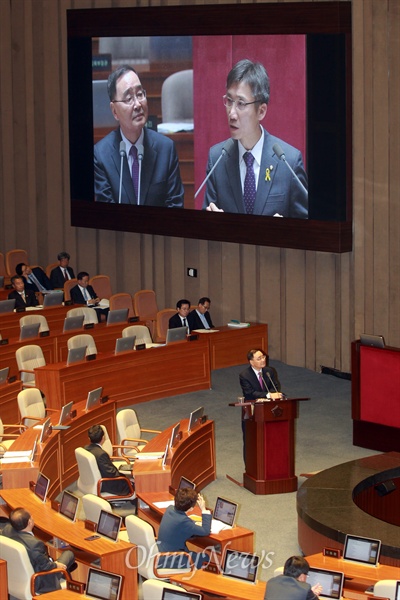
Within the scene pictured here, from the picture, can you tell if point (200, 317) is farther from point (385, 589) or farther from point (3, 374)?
point (385, 589)

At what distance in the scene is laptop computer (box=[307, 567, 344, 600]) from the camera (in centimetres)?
769

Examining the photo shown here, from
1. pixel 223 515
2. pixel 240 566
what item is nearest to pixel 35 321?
pixel 223 515

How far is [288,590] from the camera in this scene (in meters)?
7.36

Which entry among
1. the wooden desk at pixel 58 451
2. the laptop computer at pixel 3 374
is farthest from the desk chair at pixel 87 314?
the wooden desk at pixel 58 451

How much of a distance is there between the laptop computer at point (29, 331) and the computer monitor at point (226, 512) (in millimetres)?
6635

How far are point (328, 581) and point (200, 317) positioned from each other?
9079 millimetres

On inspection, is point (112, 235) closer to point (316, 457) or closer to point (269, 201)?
point (269, 201)

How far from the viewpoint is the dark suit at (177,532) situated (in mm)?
8852

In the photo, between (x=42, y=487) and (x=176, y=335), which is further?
(x=176, y=335)

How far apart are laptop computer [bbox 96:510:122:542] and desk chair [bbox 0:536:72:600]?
569 millimetres

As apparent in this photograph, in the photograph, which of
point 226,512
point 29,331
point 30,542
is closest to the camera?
point 30,542

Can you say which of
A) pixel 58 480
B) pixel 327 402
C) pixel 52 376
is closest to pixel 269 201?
pixel 327 402

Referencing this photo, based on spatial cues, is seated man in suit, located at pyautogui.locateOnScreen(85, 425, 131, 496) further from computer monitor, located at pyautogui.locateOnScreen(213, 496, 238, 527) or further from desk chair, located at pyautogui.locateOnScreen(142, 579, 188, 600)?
desk chair, located at pyautogui.locateOnScreen(142, 579, 188, 600)

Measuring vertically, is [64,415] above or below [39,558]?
above
